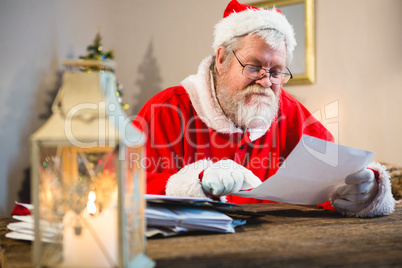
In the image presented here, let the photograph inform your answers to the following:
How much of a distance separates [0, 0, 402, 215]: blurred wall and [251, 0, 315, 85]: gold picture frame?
2.2 inches

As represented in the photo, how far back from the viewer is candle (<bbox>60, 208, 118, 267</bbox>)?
1.41ft

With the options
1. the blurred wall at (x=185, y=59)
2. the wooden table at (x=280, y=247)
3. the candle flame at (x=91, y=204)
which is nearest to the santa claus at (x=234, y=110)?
the wooden table at (x=280, y=247)

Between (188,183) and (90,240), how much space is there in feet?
1.59

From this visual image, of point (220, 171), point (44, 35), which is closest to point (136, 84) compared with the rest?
point (44, 35)

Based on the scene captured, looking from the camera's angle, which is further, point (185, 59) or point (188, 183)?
point (185, 59)

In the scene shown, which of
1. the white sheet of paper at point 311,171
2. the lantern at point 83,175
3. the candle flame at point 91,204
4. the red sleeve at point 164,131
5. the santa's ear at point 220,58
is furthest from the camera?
the santa's ear at point 220,58

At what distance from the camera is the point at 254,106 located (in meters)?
1.54

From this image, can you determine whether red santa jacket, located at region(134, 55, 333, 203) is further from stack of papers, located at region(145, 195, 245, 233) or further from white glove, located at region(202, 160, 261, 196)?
stack of papers, located at region(145, 195, 245, 233)

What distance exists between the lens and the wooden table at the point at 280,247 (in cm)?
48

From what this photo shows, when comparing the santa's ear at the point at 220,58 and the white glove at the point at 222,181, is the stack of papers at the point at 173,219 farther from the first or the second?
the santa's ear at the point at 220,58

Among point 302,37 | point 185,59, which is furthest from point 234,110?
point 185,59

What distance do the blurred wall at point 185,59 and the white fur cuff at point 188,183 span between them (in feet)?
6.47

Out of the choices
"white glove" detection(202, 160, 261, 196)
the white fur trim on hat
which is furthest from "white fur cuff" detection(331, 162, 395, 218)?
the white fur trim on hat

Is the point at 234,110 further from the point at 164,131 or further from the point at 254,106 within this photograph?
the point at 164,131
